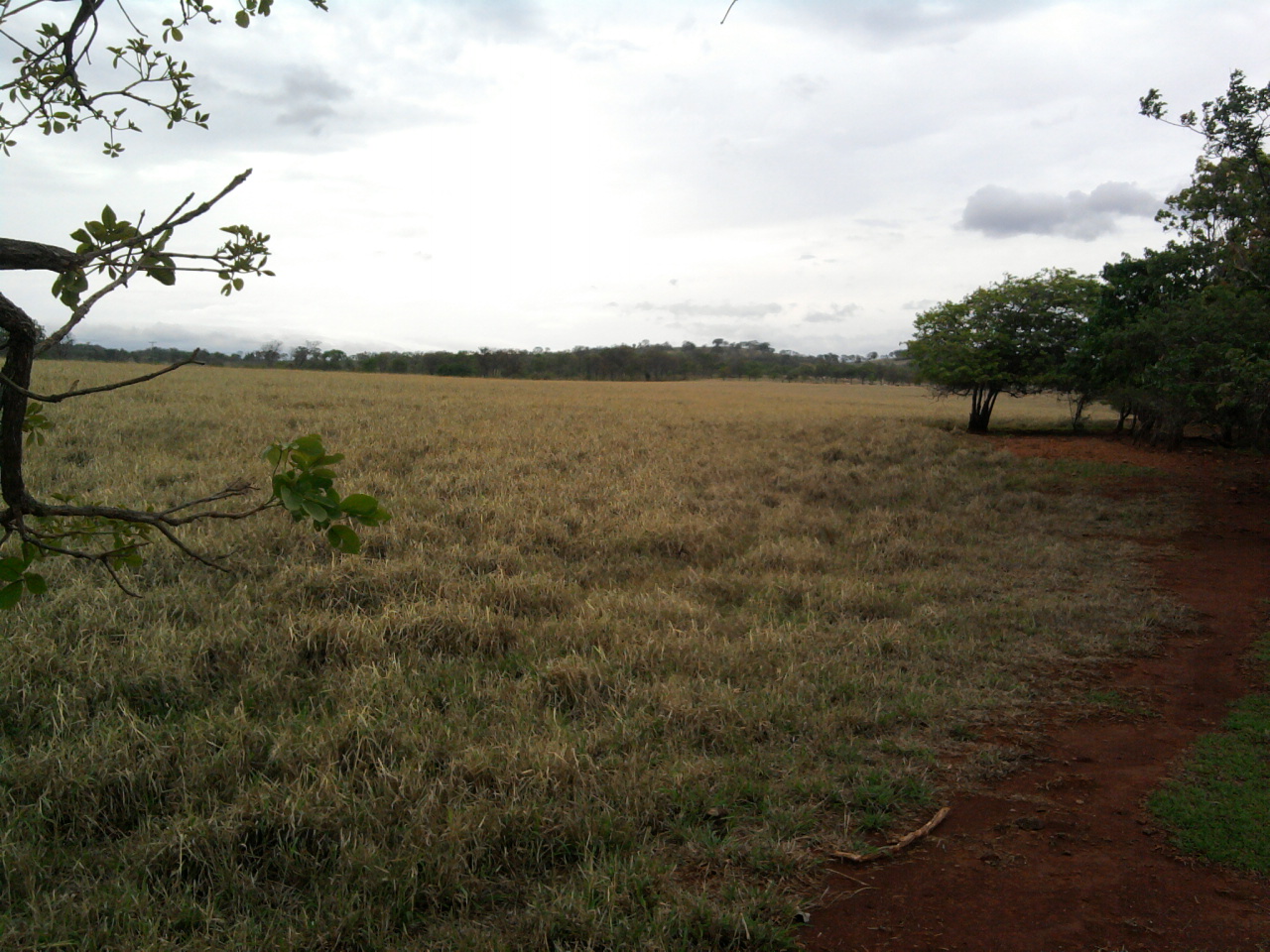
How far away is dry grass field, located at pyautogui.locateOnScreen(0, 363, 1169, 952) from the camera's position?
367 centimetres

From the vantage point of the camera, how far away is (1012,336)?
85.6 feet

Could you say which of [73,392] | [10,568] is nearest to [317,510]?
[73,392]

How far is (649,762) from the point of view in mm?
4836

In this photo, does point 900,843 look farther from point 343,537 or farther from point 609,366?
point 609,366

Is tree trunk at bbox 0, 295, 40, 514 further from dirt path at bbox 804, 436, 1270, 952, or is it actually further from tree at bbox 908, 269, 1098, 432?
tree at bbox 908, 269, 1098, 432

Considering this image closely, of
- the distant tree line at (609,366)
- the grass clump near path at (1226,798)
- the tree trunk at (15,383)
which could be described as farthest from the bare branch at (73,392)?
the distant tree line at (609,366)

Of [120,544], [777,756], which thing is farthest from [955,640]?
[120,544]

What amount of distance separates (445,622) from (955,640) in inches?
190

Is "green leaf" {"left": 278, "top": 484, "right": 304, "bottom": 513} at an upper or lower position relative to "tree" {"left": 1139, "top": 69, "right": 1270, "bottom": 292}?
lower

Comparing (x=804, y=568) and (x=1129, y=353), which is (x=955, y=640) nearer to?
(x=804, y=568)

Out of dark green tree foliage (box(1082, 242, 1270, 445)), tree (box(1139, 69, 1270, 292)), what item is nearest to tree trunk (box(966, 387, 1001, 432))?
dark green tree foliage (box(1082, 242, 1270, 445))

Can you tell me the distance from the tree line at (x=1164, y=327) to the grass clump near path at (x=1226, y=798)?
7.72 m

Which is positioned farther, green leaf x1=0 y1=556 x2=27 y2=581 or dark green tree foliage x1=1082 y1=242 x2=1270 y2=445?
dark green tree foliage x1=1082 y1=242 x2=1270 y2=445

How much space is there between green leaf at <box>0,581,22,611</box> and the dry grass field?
2.26 m
